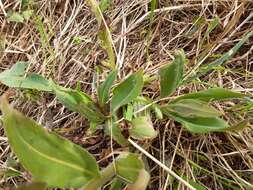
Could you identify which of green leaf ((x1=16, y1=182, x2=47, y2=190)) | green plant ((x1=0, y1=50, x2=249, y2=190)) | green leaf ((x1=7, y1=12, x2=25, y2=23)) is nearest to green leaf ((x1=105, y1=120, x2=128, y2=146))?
green plant ((x1=0, y1=50, x2=249, y2=190))

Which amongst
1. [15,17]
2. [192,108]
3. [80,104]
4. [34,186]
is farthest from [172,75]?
[15,17]

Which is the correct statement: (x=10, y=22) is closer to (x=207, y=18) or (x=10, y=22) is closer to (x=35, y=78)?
(x=35, y=78)

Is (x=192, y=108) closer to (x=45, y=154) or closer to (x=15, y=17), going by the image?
(x=45, y=154)

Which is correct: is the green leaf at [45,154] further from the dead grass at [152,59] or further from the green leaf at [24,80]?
the green leaf at [24,80]

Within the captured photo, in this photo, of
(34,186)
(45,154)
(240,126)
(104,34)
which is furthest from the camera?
(104,34)

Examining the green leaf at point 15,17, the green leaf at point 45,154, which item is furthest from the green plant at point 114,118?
the green leaf at point 15,17
